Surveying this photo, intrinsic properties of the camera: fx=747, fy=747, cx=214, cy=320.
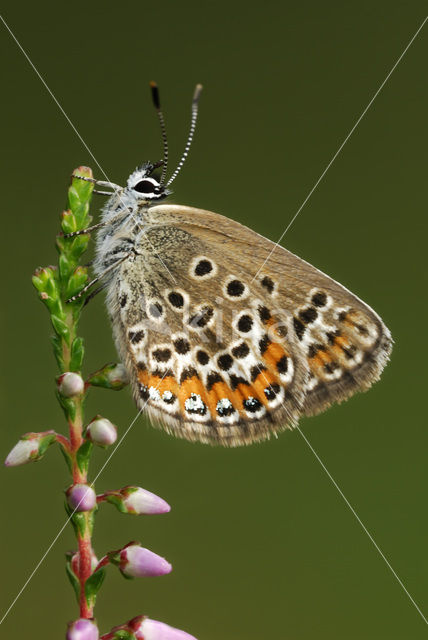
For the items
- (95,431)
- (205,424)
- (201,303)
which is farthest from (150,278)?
(95,431)

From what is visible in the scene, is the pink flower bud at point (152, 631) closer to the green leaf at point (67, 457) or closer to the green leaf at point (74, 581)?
the green leaf at point (74, 581)

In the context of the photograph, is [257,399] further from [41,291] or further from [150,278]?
[41,291]

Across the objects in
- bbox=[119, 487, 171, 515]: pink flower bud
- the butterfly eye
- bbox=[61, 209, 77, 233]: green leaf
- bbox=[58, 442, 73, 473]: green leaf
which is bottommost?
bbox=[58, 442, 73, 473]: green leaf

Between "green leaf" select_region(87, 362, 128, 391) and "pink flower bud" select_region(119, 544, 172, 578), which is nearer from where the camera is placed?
"pink flower bud" select_region(119, 544, 172, 578)

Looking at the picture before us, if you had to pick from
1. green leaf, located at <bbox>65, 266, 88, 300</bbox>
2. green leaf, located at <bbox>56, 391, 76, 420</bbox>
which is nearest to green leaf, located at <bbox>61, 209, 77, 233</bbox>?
green leaf, located at <bbox>65, 266, 88, 300</bbox>

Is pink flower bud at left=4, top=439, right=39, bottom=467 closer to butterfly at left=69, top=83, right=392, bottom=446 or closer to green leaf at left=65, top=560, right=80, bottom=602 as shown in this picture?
green leaf at left=65, top=560, right=80, bottom=602

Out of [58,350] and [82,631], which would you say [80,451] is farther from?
[82,631]

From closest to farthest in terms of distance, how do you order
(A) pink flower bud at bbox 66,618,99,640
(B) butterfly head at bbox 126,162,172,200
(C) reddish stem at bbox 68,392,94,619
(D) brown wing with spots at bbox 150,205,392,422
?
1. (A) pink flower bud at bbox 66,618,99,640
2. (C) reddish stem at bbox 68,392,94,619
3. (D) brown wing with spots at bbox 150,205,392,422
4. (B) butterfly head at bbox 126,162,172,200

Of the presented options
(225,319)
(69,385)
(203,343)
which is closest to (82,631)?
(69,385)

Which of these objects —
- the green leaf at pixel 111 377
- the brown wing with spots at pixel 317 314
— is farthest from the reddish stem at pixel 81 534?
the brown wing with spots at pixel 317 314
